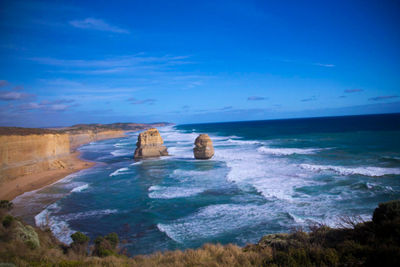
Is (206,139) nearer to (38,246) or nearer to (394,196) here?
(394,196)

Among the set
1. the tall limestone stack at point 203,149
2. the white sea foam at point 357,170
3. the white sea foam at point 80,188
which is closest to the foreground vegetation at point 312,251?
the white sea foam at point 80,188

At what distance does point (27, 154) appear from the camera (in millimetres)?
24469

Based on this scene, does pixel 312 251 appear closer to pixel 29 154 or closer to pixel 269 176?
pixel 269 176

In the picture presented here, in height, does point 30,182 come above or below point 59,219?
above

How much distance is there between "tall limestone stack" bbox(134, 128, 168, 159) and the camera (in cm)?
3409

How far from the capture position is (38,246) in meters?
8.31

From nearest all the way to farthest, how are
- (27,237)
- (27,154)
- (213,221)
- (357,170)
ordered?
(27,237) < (213,221) < (357,170) < (27,154)

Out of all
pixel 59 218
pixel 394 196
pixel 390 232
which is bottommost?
pixel 59 218

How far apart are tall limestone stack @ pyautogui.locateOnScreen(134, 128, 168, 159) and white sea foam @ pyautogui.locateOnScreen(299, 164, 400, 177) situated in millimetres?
19833

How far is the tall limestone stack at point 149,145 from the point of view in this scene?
1342 inches

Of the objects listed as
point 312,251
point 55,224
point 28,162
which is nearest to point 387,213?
point 312,251

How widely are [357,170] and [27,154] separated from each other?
30.3m

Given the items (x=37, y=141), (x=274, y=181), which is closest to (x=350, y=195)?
(x=274, y=181)

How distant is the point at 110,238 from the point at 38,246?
2.39m
